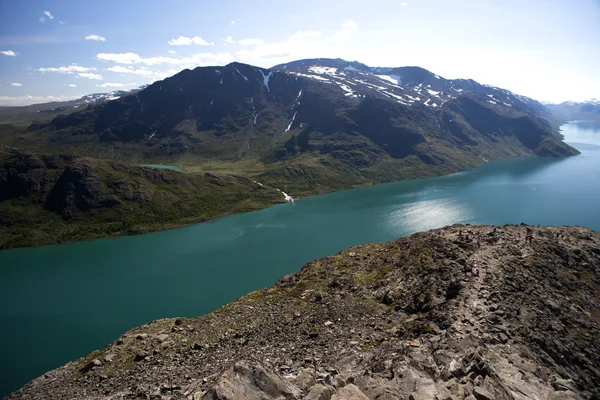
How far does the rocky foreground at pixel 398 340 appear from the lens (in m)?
22.3

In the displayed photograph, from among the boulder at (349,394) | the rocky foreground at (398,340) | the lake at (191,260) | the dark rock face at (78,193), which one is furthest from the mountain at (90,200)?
the boulder at (349,394)

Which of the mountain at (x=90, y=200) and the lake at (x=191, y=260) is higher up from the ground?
the mountain at (x=90, y=200)

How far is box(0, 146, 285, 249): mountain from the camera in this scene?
13725cm

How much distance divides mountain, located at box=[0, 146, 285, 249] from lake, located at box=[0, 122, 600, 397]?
12772mm

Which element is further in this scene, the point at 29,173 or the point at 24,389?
the point at 29,173

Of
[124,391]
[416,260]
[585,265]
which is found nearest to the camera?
[124,391]

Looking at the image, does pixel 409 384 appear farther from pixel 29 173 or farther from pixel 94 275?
pixel 29 173

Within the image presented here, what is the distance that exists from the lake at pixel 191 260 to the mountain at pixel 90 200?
41.9 feet

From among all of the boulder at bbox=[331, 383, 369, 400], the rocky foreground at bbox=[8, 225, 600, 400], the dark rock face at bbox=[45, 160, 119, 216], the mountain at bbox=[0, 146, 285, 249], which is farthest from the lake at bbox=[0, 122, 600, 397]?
the boulder at bbox=[331, 383, 369, 400]

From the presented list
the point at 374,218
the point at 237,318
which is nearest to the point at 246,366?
the point at 237,318

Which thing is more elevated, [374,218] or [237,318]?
[237,318]

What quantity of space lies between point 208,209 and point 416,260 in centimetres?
13446

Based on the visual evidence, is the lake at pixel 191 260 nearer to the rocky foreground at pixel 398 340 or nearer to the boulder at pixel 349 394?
the rocky foreground at pixel 398 340

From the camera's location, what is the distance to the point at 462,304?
108 feet
